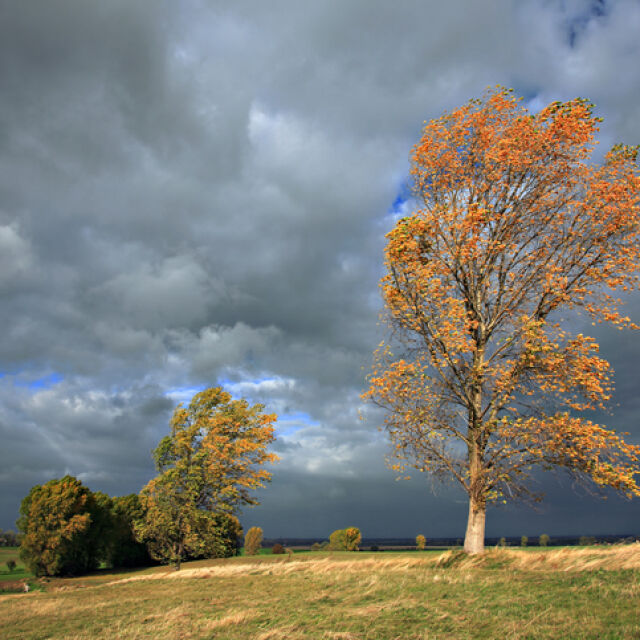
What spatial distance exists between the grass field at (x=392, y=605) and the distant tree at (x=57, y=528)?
107 ft

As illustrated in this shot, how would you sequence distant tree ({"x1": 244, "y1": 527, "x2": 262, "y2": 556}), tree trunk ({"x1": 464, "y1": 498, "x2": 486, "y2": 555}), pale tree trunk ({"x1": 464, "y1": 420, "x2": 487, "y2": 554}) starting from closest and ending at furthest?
1. tree trunk ({"x1": 464, "y1": 498, "x2": 486, "y2": 555})
2. pale tree trunk ({"x1": 464, "y1": 420, "x2": 487, "y2": 554})
3. distant tree ({"x1": 244, "y1": 527, "x2": 262, "y2": 556})

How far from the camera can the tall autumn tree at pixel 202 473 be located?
108 ft

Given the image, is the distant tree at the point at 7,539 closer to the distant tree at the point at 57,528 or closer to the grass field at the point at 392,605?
the distant tree at the point at 57,528

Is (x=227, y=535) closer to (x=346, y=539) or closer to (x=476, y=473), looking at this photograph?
(x=346, y=539)

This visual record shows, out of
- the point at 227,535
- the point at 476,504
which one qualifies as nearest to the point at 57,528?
the point at 227,535

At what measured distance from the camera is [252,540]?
5959 centimetres

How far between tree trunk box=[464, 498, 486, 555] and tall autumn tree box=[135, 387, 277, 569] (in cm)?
2115

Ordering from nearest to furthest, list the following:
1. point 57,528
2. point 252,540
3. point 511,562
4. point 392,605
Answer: point 392,605 → point 511,562 → point 57,528 → point 252,540

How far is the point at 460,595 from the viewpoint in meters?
9.02

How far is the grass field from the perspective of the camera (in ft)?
22.2

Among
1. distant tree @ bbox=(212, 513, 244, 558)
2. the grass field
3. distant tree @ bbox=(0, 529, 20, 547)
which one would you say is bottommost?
distant tree @ bbox=(0, 529, 20, 547)

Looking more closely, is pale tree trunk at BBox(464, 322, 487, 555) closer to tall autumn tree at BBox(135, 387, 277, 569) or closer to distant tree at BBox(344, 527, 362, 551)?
tall autumn tree at BBox(135, 387, 277, 569)

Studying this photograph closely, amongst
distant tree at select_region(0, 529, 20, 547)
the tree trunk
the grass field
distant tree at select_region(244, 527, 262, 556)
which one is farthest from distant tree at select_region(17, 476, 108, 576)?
distant tree at select_region(0, 529, 20, 547)

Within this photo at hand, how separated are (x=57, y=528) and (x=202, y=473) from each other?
18877mm
